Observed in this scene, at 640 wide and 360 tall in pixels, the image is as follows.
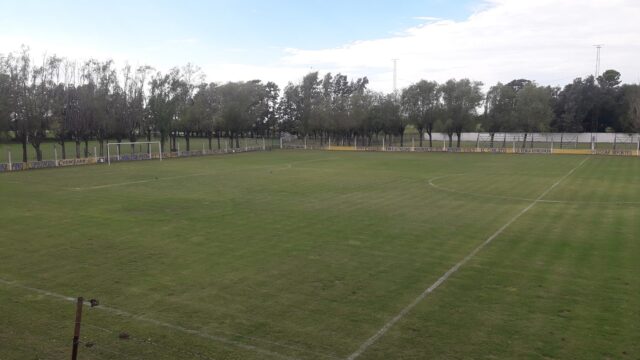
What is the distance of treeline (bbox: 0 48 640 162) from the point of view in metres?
52.3

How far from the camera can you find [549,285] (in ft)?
37.8

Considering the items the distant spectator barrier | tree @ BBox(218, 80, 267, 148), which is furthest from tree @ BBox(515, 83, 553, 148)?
the distant spectator barrier

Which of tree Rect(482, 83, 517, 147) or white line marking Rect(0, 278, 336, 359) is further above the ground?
tree Rect(482, 83, 517, 147)

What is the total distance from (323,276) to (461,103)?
7423 cm

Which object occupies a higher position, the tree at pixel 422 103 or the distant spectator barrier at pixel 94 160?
the tree at pixel 422 103

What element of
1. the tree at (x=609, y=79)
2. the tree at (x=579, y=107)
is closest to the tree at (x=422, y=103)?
the tree at (x=579, y=107)

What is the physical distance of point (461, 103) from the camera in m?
81.2

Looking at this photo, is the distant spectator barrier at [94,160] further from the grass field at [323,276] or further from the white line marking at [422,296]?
the white line marking at [422,296]

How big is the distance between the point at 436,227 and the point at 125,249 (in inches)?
417

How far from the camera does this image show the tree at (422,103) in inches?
3295

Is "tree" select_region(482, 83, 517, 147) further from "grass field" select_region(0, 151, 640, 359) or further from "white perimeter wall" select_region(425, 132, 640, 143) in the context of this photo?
"grass field" select_region(0, 151, 640, 359)

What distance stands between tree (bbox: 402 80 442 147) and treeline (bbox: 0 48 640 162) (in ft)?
0.56

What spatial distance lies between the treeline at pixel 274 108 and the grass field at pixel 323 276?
103 feet

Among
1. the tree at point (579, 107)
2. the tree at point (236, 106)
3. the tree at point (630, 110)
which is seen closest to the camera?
the tree at point (630, 110)
